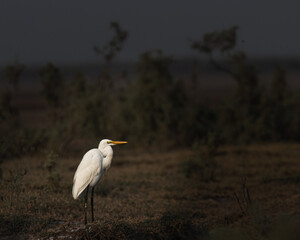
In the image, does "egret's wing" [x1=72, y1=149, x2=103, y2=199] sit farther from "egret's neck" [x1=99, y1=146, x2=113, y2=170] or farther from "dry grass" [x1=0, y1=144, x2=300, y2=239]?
"dry grass" [x1=0, y1=144, x2=300, y2=239]

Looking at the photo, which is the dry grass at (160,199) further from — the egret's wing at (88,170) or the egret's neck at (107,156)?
the egret's neck at (107,156)

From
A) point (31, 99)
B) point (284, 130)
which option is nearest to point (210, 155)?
point (284, 130)

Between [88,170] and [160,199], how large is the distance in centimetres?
299

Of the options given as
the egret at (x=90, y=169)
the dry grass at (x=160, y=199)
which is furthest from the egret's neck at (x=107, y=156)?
the dry grass at (x=160, y=199)

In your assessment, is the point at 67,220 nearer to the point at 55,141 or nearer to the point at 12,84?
the point at 55,141

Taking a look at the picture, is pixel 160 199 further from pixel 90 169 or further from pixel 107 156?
pixel 90 169

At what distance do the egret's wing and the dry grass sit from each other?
0.64 m

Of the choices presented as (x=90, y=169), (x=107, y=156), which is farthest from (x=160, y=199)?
(x=90, y=169)

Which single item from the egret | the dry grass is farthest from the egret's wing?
the dry grass

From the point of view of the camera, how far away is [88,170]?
19.6 ft

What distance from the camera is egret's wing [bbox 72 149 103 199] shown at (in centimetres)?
599

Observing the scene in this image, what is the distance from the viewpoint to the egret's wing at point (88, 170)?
599 centimetres

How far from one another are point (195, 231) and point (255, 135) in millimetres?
12187

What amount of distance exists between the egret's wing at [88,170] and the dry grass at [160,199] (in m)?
0.64
